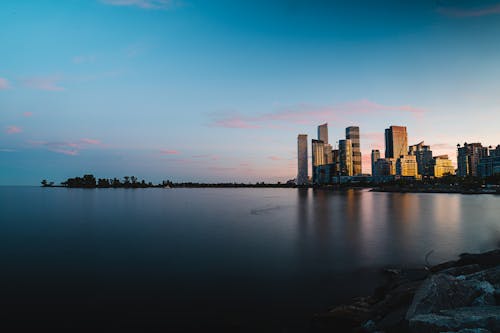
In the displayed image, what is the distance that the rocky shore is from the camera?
768 centimetres

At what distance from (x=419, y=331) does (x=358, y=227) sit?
137 ft

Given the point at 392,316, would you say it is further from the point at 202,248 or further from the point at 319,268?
the point at 202,248

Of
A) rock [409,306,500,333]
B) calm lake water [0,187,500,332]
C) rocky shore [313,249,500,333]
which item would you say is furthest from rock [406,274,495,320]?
calm lake water [0,187,500,332]

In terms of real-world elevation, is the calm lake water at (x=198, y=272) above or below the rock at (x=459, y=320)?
below

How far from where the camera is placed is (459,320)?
303 inches

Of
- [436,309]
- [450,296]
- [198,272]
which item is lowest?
[198,272]

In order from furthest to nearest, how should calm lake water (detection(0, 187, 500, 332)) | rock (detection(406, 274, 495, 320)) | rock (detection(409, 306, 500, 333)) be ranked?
calm lake water (detection(0, 187, 500, 332))
rock (detection(406, 274, 495, 320))
rock (detection(409, 306, 500, 333))

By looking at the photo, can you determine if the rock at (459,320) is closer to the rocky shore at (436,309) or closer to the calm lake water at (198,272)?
the rocky shore at (436,309)

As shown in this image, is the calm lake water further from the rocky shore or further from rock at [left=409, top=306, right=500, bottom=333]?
rock at [left=409, top=306, right=500, bottom=333]

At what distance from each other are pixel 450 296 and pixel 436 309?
785 millimetres

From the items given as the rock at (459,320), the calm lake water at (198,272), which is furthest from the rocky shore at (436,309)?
the calm lake water at (198,272)

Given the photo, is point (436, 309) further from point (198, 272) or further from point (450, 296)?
Answer: point (198, 272)

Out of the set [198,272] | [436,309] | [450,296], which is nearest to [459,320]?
[436,309]

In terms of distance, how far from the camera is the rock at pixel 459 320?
Answer: 7316 mm
